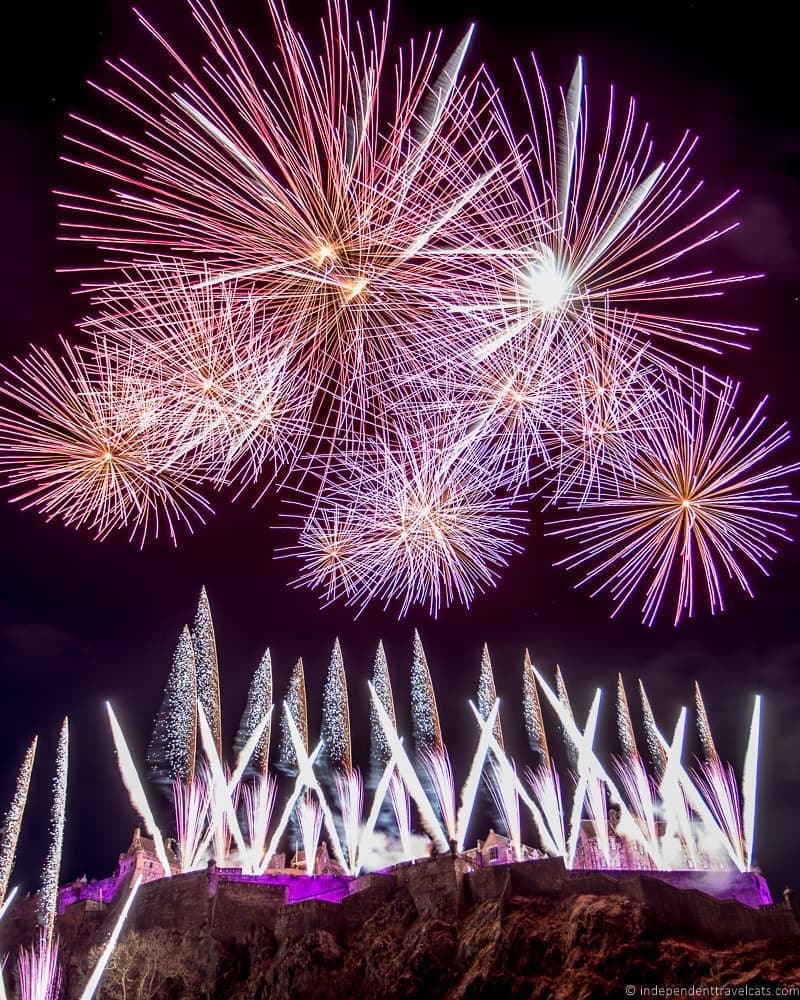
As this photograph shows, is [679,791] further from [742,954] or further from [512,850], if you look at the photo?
[742,954]

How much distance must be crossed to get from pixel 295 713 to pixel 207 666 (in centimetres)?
534

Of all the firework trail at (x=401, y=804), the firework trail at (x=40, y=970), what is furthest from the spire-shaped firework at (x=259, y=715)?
the firework trail at (x=40, y=970)

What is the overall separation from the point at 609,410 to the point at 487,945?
16797 mm

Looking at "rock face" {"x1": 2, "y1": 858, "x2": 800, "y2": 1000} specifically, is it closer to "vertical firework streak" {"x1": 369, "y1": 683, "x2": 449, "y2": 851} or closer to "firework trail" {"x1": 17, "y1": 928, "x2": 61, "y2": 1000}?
"firework trail" {"x1": 17, "y1": 928, "x2": 61, "y2": 1000}

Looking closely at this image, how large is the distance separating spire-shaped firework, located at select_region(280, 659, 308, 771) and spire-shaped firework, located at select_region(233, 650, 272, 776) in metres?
1.32

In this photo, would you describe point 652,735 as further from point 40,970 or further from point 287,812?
point 40,970

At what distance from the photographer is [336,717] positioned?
129 feet

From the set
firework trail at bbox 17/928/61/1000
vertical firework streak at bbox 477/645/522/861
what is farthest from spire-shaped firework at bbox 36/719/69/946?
vertical firework streak at bbox 477/645/522/861

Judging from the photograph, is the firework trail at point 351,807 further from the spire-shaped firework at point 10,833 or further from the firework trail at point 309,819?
the spire-shaped firework at point 10,833

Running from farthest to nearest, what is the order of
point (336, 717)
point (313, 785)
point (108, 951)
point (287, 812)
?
point (336, 717), point (313, 785), point (287, 812), point (108, 951)

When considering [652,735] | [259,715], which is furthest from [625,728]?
[259,715]

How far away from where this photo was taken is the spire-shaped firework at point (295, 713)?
127 feet

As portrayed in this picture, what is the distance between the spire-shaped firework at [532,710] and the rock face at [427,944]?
12.0m

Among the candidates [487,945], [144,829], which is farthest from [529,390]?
[144,829]
